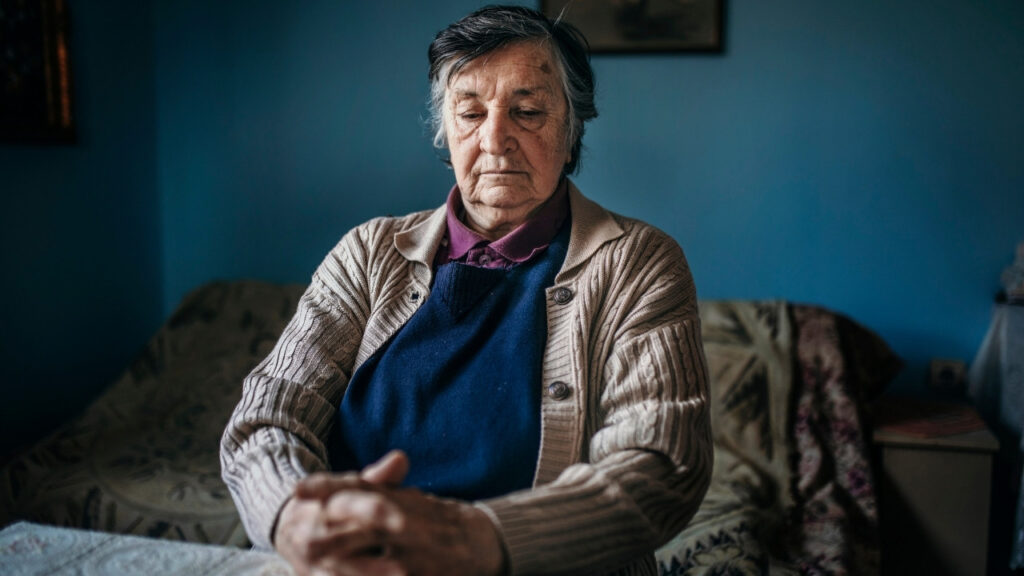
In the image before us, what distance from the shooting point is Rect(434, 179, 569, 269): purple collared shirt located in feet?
3.87

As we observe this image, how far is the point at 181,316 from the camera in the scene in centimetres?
254

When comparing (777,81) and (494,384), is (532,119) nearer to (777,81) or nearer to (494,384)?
(494,384)

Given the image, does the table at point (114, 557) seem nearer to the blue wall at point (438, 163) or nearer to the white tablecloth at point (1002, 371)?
the blue wall at point (438, 163)

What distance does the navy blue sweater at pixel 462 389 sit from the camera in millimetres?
1027

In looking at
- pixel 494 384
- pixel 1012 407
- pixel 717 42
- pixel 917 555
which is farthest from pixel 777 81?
pixel 494 384

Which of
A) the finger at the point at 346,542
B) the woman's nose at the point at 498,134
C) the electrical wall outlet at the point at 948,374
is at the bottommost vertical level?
the electrical wall outlet at the point at 948,374


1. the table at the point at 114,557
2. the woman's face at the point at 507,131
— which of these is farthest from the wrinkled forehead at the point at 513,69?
the table at the point at 114,557

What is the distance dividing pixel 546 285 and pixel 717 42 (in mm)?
1545

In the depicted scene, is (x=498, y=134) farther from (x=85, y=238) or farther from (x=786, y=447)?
(x=85, y=238)

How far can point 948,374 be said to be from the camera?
231cm

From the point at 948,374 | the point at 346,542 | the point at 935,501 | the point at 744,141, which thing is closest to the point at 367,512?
the point at 346,542

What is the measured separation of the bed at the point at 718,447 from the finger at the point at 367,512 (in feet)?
3.44

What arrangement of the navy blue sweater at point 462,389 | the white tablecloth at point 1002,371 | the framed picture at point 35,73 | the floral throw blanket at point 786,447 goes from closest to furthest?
the navy blue sweater at point 462,389 → the floral throw blanket at point 786,447 → the white tablecloth at point 1002,371 → the framed picture at point 35,73

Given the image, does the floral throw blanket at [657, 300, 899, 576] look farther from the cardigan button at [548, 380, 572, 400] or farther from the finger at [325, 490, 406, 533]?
the finger at [325, 490, 406, 533]
